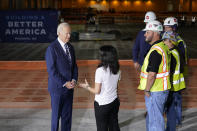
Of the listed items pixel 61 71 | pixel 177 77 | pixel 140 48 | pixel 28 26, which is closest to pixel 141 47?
pixel 140 48

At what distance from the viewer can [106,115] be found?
12.2 ft

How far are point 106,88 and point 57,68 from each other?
0.89 m

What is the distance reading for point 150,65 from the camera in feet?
12.5

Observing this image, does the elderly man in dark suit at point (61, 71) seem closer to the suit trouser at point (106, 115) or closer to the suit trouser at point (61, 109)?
the suit trouser at point (61, 109)

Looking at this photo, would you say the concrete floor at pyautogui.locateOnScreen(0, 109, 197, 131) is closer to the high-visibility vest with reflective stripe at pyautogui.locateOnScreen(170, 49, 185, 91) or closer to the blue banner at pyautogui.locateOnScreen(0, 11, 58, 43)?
the high-visibility vest with reflective stripe at pyautogui.locateOnScreen(170, 49, 185, 91)

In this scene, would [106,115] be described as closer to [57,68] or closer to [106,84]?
[106,84]

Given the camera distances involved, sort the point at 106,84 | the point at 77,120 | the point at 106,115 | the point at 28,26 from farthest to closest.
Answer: the point at 28,26 < the point at 77,120 < the point at 106,115 < the point at 106,84

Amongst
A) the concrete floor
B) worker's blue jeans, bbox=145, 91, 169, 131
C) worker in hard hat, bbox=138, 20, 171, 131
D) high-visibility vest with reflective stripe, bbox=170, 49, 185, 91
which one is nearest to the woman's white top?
worker in hard hat, bbox=138, 20, 171, 131

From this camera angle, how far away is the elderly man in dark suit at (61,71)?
4117 mm

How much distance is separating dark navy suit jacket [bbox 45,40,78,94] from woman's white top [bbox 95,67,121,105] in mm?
752

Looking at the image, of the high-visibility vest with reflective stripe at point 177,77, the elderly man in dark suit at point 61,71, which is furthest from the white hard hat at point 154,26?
the elderly man in dark suit at point 61,71

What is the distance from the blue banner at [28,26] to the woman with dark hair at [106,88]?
11757 millimetres

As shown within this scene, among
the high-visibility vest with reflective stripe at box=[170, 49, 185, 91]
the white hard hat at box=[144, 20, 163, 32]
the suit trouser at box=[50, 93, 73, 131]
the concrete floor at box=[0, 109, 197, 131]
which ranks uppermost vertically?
the white hard hat at box=[144, 20, 163, 32]

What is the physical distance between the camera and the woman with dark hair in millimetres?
3506
